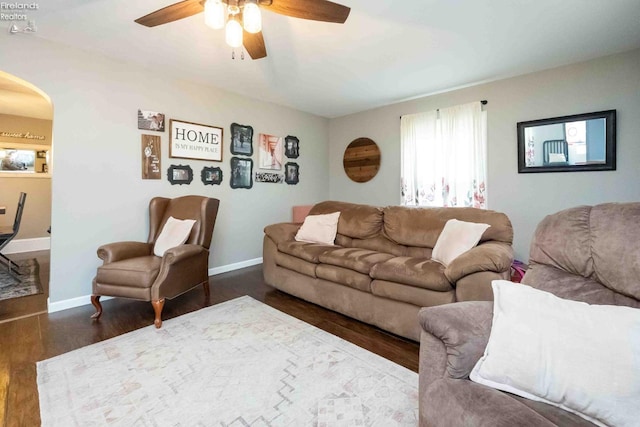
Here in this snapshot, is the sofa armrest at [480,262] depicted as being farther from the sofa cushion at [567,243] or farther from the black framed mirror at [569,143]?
the black framed mirror at [569,143]

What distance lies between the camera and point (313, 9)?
175cm

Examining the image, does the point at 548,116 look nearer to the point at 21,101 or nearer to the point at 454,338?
the point at 454,338

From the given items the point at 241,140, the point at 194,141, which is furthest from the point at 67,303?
the point at 241,140

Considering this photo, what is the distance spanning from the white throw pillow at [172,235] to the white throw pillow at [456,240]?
2318mm

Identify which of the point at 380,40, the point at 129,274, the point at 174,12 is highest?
the point at 380,40

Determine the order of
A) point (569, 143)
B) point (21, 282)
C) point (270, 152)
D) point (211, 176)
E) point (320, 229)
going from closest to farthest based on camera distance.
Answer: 1. point (569, 143)
2. point (320, 229)
3. point (21, 282)
4. point (211, 176)
5. point (270, 152)

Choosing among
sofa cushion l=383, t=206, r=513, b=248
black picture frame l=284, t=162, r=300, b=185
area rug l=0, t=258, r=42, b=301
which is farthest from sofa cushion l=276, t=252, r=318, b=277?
area rug l=0, t=258, r=42, b=301

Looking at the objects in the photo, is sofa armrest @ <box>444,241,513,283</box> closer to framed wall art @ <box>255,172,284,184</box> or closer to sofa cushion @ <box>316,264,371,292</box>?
sofa cushion @ <box>316,264,371,292</box>

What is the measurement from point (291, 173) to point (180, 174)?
1754 mm

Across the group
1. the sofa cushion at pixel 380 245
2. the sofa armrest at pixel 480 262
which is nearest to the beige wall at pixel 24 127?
the sofa cushion at pixel 380 245

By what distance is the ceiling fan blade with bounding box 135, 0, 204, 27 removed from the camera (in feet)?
5.75

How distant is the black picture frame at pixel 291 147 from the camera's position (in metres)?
4.61

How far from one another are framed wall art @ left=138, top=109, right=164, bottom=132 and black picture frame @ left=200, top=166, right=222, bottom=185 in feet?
2.20
